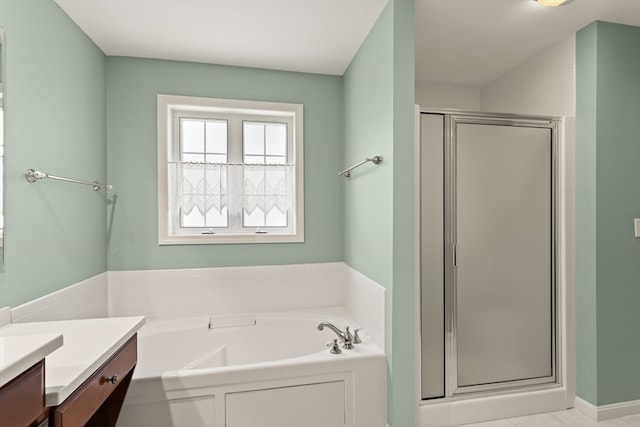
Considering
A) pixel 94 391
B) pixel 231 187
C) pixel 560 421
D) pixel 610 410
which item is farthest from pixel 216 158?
pixel 610 410

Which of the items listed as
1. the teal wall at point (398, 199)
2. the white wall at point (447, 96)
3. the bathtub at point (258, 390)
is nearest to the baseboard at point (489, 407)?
the teal wall at point (398, 199)

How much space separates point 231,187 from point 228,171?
13 centimetres

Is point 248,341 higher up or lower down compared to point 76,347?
lower down

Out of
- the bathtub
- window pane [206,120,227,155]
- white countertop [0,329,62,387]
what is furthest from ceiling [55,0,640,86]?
the bathtub

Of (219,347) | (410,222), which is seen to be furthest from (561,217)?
(219,347)

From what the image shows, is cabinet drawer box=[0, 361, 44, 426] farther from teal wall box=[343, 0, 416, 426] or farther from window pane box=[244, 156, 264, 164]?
window pane box=[244, 156, 264, 164]

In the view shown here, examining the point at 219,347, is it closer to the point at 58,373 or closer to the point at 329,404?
the point at 329,404

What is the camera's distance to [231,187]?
9.04ft

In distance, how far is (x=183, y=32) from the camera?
2.19 meters

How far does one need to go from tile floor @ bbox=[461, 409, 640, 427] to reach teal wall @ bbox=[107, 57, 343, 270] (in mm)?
1573

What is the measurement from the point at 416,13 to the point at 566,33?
1.07 m

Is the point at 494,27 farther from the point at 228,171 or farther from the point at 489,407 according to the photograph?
the point at 489,407

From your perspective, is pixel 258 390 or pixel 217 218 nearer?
pixel 258 390

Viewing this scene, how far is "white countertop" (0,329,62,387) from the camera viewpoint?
0.68 m
